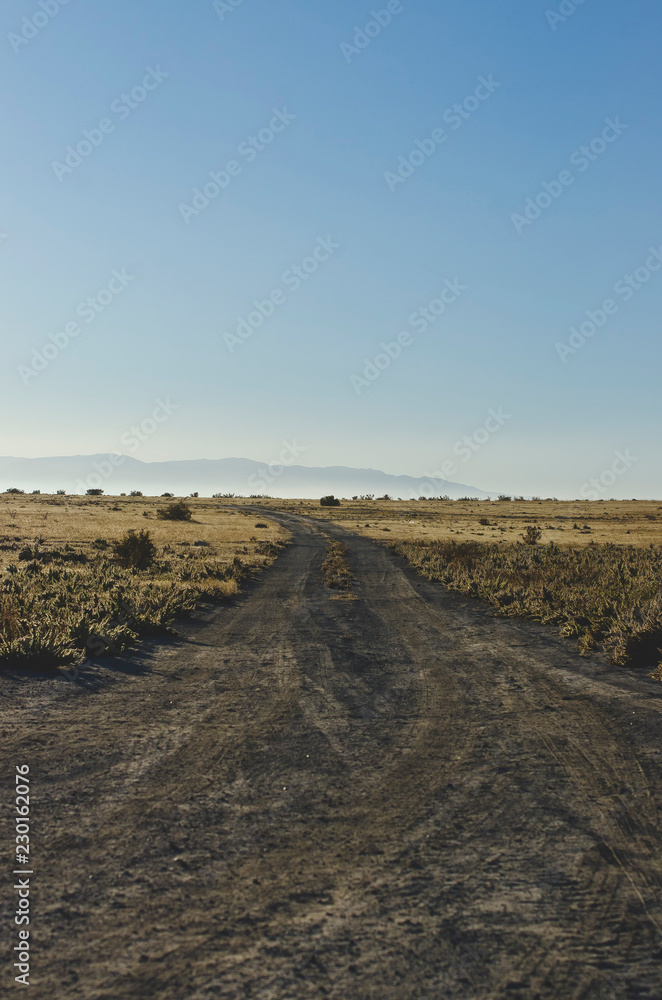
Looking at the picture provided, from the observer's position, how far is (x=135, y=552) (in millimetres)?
27844

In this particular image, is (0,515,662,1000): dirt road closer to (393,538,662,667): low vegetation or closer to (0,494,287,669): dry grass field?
(0,494,287,669): dry grass field

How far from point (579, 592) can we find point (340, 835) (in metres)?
13.0

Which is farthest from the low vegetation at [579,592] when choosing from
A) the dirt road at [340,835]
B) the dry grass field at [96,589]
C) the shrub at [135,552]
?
the shrub at [135,552]

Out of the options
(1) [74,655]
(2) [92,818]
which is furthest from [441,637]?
(2) [92,818]

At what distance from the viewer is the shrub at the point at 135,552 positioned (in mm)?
26878

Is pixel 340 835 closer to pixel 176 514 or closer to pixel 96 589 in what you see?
pixel 96 589

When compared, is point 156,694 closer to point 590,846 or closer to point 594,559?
point 590,846

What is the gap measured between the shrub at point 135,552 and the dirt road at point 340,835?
59.6 feet

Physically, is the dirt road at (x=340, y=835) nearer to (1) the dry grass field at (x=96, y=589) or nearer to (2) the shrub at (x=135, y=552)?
(1) the dry grass field at (x=96, y=589)

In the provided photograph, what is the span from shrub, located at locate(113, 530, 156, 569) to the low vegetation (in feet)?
39.0

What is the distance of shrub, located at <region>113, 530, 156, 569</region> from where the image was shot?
88.2ft

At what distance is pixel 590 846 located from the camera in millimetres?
4414

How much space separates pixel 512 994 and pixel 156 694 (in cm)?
626

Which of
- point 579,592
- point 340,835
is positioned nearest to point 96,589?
point 579,592
